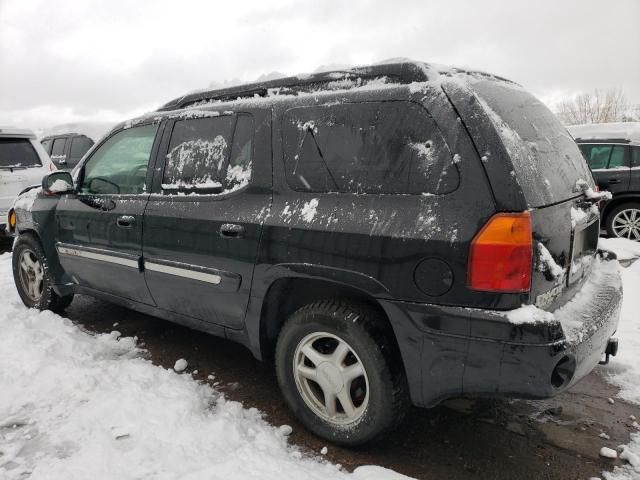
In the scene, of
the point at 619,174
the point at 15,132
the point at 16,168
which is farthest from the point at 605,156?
the point at 15,132

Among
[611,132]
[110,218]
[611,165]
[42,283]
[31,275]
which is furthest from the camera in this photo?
[611,132]

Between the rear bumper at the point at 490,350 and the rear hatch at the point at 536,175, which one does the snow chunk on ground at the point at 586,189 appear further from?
the rear bumper at the point at 490,350

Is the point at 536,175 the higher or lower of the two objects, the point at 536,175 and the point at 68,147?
the lower

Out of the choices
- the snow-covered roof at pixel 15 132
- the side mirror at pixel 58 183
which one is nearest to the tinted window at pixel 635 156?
the side mirror at pixel 58 183

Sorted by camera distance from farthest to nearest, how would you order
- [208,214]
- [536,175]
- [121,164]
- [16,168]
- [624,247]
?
[16,168], [624,247], [121,164], [208,214], [536,175]

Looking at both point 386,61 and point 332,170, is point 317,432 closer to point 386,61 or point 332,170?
point 332,170

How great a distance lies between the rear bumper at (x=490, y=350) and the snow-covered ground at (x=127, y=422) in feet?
1.79

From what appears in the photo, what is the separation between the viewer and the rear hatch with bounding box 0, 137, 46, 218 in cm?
713

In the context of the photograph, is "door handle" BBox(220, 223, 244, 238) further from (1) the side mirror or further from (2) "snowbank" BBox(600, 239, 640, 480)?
(2) "snowbank" BBox(600, 239, 640, 480)

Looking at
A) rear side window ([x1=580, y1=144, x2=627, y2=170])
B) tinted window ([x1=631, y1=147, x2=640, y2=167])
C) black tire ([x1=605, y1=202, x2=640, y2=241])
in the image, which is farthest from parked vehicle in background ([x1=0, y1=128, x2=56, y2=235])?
tinted window ([x1=631, y1=147, x2=640, y2=167])

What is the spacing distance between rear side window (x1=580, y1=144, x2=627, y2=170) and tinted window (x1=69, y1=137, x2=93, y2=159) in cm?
1227

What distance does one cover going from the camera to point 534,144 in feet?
7.23

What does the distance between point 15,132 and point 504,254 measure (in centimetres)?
794

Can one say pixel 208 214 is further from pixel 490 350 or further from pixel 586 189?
pixel 586 189
